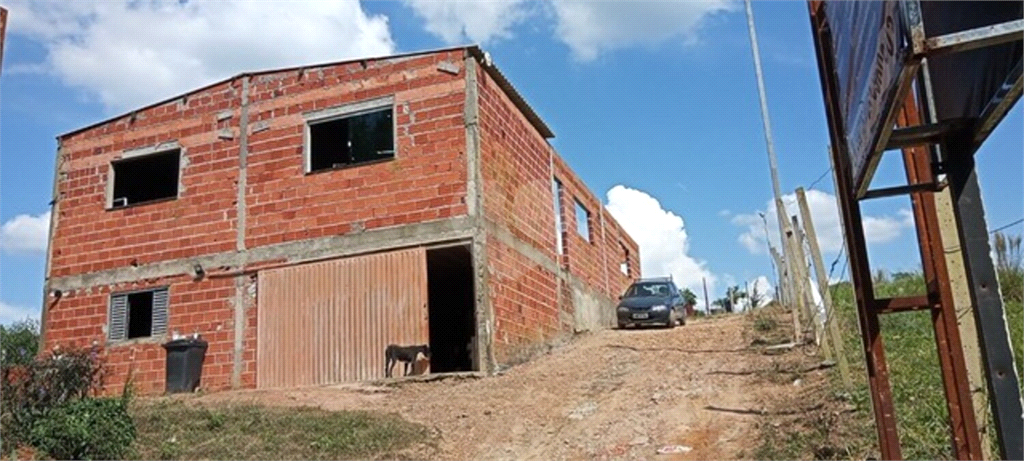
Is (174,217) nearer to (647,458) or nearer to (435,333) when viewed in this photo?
(435,333)

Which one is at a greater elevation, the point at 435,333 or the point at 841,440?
the point at 435,333

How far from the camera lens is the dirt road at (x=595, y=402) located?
27.0 feet

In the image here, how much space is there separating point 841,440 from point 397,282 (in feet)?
29.2

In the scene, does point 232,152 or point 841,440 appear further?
point 232,152

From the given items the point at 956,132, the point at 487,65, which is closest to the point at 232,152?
the point at 487,65

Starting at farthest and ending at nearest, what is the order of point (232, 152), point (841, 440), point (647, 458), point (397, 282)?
point (232, 152) < point (397, 282) < point (647, 458) < point (841, 440)

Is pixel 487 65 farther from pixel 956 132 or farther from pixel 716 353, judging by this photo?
pixel 956 132

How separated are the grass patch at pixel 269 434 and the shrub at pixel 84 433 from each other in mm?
347

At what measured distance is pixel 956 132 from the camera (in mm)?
4168

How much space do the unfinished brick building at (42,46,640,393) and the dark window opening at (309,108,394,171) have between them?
3cm

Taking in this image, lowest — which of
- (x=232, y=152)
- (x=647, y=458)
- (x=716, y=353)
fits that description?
(x=647, y=458)

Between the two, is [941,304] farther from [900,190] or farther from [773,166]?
[773,166]

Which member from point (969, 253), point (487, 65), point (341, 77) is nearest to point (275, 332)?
point (341, 77)

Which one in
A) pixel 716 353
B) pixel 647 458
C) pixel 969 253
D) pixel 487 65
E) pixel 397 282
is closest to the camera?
pixel 969 253
